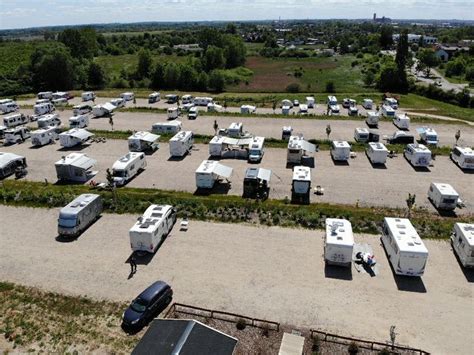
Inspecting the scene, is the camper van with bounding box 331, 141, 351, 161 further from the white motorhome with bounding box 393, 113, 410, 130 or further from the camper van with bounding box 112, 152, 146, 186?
the camper van with bounding box 112, 152, 146, 186

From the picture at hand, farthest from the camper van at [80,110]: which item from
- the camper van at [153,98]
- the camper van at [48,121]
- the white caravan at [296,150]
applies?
the white caravan at [296,150]

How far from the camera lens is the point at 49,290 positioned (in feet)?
68.9

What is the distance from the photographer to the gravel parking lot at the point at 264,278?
18797mm

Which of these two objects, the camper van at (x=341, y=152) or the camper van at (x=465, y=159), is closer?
the camper van at (x=465, y=159)

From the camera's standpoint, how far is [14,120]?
53.3m

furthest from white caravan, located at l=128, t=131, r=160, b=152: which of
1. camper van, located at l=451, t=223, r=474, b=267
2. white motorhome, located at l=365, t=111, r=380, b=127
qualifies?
camper van, located at l=451, t=223, r=474, b=267

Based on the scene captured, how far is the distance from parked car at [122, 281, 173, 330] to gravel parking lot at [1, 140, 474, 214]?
47.5 feet

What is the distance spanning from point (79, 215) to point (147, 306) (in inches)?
400

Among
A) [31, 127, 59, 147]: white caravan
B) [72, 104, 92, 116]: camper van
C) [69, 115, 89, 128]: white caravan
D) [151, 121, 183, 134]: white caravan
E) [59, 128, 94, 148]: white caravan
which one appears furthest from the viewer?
[72, 104, 92, 116]: camper van

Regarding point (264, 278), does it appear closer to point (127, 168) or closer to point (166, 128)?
point (127, 168)

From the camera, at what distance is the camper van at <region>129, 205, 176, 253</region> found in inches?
920

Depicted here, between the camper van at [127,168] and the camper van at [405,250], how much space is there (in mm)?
21842

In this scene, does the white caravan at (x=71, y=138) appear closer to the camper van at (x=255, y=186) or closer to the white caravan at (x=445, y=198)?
the camper van at (x=255, y=186)

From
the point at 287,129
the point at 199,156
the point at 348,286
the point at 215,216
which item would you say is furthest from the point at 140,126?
the point at 348,286
